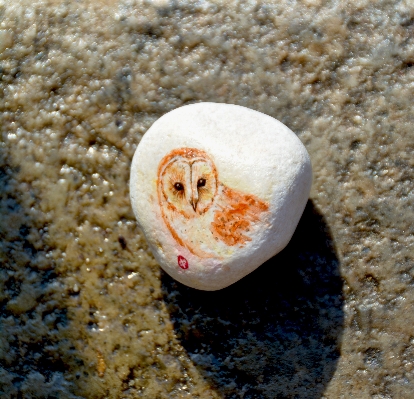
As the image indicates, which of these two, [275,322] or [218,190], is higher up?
[218,190]

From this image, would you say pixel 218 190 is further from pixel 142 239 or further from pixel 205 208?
pixel 142 239

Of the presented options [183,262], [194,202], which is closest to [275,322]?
[183,262]

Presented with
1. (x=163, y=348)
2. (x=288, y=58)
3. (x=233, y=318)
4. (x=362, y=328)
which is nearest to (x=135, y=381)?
(x=163, y=348)

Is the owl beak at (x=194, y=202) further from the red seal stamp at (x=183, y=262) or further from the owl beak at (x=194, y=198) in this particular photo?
the red seal stamp at (x=183, y=262)

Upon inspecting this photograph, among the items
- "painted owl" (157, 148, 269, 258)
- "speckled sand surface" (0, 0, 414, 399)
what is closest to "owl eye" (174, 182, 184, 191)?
"painted owl" (157, 148, 269, 258)

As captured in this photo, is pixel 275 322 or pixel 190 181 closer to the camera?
pixel 190 181

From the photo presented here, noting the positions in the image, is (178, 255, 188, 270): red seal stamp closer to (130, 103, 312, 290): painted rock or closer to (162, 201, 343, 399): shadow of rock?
(130, 103, 312, 290): painted rock
